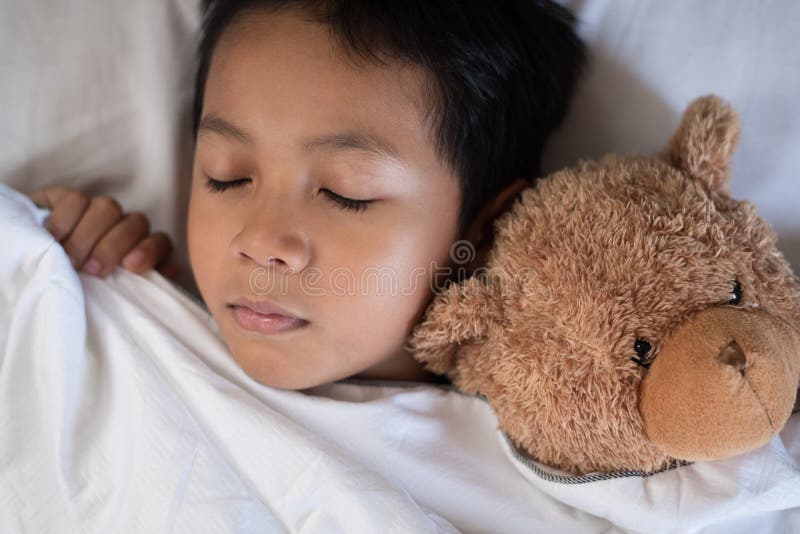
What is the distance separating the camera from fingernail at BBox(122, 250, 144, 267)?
0.99 m

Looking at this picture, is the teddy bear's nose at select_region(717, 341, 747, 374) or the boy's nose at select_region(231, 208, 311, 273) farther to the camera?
the boy's nose at select_region(231, 208, 311, 273)

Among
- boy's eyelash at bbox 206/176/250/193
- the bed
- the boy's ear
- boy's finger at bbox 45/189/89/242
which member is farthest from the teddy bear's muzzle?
boy's finger at bbox 45/189/89/242

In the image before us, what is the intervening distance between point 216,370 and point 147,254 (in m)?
0.23

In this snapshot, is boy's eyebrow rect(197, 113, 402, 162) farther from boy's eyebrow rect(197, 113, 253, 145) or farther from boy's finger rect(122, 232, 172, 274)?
boy's finger rect(122, 232, 172, 274)

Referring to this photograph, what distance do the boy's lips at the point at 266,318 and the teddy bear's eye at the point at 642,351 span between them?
39cm

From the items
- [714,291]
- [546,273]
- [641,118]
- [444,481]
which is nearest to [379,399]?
[444,481]

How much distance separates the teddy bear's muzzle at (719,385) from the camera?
649 millimetres

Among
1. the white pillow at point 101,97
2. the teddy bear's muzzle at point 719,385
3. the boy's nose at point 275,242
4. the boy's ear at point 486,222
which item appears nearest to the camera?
the teddy bear's muzzle at point 719,385

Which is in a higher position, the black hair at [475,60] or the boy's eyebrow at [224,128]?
the black hair at [475,60]

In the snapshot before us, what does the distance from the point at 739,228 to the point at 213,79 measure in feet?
→ 2.26

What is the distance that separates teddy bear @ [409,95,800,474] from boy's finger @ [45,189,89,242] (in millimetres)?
570

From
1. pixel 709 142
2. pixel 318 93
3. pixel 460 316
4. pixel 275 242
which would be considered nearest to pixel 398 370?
pixel 460 316

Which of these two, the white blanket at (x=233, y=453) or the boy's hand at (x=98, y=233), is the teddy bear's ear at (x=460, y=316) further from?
the boy's hand at (x=98, y=233)

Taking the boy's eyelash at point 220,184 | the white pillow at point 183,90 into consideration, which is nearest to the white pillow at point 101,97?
the white pillow at point 183,90
